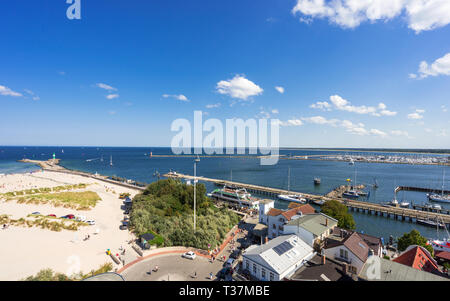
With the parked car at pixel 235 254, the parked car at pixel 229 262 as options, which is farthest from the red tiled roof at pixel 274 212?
the parked car at pixel 229 262

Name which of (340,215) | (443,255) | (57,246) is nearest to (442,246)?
(443,255)

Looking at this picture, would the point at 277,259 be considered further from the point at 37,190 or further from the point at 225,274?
the point at 37,190

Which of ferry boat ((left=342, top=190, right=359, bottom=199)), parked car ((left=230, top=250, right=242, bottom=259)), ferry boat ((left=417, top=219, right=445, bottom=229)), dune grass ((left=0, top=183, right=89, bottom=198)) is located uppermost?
dune grass ((left=0, top=183, right=89, bottom=198))

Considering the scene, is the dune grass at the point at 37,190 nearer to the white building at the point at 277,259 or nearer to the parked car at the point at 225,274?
the parked car at the point at 225,274

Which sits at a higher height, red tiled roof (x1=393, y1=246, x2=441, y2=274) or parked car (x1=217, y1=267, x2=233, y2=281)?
red tiled roof (x1=393, y1=246, x2=441, y2=274)

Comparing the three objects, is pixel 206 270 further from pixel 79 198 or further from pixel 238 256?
pixel 79 198

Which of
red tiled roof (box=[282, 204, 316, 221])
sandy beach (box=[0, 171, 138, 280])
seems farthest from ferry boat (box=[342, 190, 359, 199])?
sandy beach (box=[0, 171, 138, 280])

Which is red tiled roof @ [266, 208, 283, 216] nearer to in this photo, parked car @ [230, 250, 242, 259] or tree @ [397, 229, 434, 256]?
parked car @ [230, 250, 242, 259]
